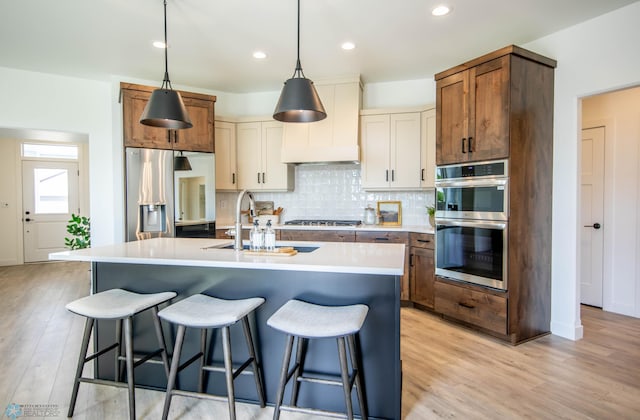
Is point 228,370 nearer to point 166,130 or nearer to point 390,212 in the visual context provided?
point 166,130

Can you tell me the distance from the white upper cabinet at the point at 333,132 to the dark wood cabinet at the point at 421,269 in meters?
1.21

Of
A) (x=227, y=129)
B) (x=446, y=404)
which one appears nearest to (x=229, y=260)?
(x=446, y=404)

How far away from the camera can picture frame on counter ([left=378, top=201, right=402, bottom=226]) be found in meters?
4.52

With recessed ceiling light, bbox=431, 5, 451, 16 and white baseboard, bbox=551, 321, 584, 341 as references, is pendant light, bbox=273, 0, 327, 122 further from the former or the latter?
white baseboard, bbox=551, 321, 584, 341

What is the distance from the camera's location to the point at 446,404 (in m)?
2.11

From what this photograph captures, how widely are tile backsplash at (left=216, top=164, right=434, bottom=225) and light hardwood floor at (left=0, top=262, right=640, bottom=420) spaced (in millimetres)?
1472

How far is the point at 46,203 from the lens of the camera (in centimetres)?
697

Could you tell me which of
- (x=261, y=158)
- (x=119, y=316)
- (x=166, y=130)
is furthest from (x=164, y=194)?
(x=119, y=316)

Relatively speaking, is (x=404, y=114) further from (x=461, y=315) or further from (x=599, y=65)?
(x=461, y=315)

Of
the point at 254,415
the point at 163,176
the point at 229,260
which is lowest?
the point at 254,415

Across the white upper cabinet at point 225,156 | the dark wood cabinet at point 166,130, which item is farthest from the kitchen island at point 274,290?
the white upper cabinet at point 225,156

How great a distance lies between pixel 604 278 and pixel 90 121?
623 cm

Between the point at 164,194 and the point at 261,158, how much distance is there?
133cm

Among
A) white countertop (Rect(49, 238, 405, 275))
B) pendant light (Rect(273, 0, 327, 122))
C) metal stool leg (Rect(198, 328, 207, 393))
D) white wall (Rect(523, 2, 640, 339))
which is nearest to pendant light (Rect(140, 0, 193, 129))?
pendant light (Rect(273, 0, 327, 122))
